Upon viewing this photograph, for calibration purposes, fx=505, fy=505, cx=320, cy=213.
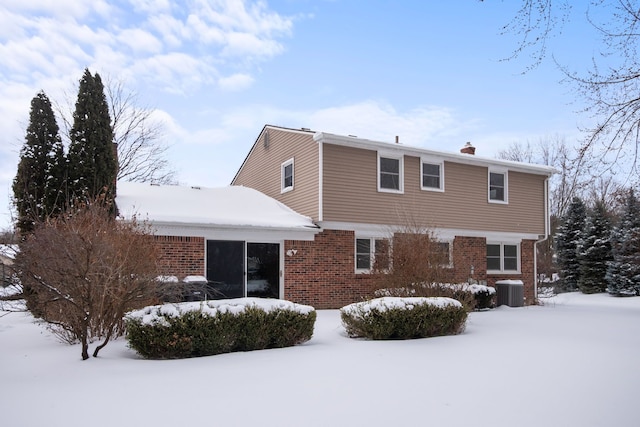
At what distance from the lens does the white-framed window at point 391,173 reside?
16922 mm

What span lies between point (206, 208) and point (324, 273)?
4189mm

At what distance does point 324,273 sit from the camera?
15.9 meters

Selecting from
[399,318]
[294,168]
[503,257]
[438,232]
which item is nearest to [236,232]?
[294,168]

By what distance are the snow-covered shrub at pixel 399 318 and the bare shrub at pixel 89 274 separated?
3708 mm

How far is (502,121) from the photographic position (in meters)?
12.7

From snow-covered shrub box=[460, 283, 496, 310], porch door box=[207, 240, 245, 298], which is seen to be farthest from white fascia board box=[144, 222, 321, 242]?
snow-covered shrub box=[460, 283, 496, 310]

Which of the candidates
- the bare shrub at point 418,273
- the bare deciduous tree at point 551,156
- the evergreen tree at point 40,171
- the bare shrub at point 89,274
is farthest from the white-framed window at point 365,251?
the bare deciduous tree at point 551,156

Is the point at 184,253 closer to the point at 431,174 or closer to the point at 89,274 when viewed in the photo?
the point at 89,274

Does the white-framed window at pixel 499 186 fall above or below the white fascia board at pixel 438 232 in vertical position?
above

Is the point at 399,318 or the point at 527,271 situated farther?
the point at 527,271

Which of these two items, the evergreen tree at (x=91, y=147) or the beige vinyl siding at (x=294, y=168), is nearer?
the evergreen tree at (x=91, y=147)

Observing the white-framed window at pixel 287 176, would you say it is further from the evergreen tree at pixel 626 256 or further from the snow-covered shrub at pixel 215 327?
Result: the evergreen tree at pixel 626 256

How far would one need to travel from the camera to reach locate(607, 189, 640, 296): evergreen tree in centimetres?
2517

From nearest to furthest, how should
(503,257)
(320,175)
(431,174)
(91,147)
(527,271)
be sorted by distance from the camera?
(91,147) < (320,175) < (431,174) < (503,257) < (527,271)
